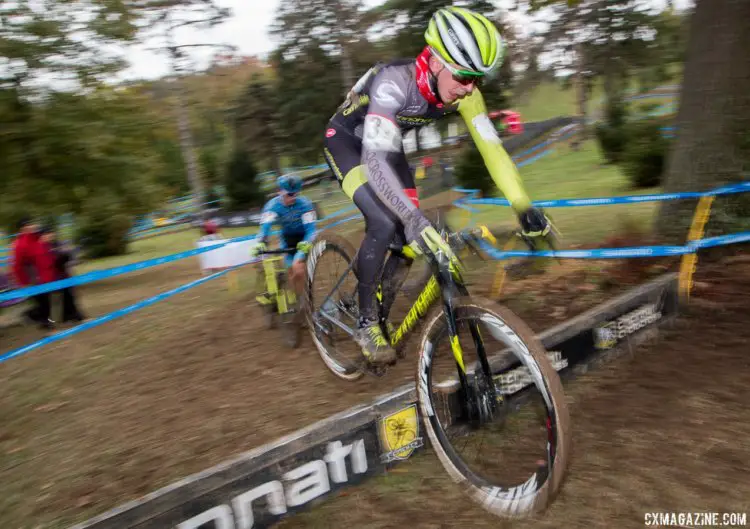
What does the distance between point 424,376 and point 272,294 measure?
12.5 feet

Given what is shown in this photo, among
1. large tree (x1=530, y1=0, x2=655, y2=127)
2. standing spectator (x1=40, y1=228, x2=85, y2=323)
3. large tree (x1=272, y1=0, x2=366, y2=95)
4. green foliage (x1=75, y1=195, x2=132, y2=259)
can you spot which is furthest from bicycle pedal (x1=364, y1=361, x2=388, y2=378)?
large tree (x1=272, y1=0, x2=366, y2=95)

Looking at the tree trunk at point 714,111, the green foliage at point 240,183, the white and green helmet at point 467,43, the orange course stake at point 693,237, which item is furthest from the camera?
the green foliage at point 240,183

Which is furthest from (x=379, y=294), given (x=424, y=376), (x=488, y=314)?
(x=488, y=314)

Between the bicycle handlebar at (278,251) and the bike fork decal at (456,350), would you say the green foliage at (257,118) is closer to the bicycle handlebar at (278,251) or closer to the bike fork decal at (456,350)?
the bicycle handlebar at (278,251)

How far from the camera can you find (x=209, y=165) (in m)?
43.5

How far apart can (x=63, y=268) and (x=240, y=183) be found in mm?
20941

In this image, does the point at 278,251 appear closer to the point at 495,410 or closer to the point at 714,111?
the point at 495,410

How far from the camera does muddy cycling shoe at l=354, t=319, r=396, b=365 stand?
12.0 feet

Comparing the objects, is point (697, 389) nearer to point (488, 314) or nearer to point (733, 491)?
point (733, 491)

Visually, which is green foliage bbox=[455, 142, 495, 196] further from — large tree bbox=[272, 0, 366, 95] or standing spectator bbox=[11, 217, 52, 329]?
large tree bbox=[272, 0, 366, 95]

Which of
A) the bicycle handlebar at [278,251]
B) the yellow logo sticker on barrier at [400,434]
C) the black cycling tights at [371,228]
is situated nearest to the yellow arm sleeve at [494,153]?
the black cycling tights at [371,228]

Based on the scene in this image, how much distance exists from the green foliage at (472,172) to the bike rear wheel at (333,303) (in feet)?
39.2

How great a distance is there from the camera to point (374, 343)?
3.71 metres

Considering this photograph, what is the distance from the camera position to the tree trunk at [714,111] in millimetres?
5574
